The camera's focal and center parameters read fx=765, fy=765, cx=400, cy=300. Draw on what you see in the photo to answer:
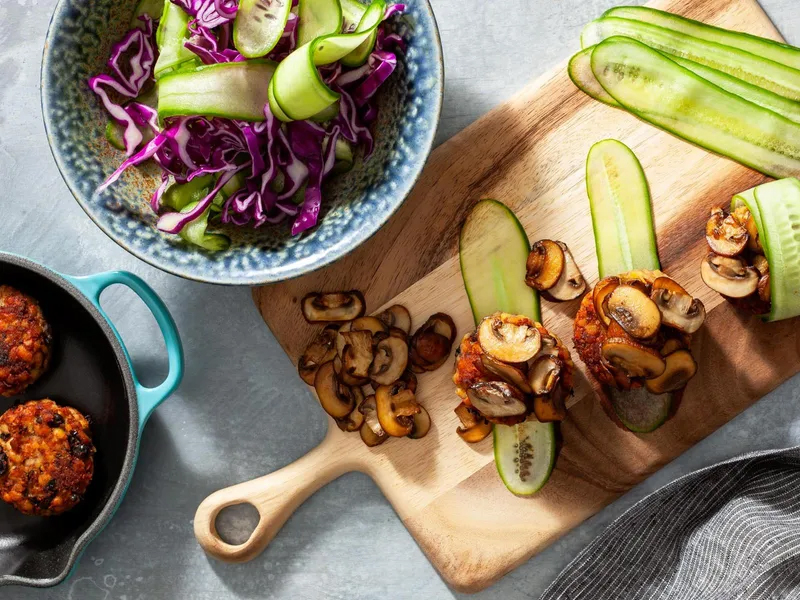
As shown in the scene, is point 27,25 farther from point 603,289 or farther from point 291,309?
point 603,289

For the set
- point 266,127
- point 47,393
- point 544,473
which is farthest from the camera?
point 47,393

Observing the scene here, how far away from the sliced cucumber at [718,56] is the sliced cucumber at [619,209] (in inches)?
15.2

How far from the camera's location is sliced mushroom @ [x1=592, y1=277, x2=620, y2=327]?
243 centimetres

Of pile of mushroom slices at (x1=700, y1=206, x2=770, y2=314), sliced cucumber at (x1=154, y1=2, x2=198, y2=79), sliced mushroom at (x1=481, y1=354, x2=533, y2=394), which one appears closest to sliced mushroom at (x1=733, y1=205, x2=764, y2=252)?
pile of mushroom slices at (x1=700, y1=206, x2=770, y2=314)

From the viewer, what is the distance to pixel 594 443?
8.70ft

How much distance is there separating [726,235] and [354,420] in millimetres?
1389

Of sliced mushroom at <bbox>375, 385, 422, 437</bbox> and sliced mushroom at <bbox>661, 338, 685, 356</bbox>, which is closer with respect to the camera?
sliced mushroom at <bbox>661, 338, 685, 356</bbox>

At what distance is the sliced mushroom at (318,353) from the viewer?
8.82 feet

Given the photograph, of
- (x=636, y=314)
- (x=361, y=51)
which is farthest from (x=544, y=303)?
(x=361, y=51)

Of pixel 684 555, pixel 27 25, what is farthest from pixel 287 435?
pixel 27 25

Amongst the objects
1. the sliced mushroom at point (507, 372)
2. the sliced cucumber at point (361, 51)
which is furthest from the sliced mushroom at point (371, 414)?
the sliced cucumber at point (361, 51)

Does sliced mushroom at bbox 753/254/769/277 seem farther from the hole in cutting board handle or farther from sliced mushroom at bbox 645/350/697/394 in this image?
the hole in cutting board handle

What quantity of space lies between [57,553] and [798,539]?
2.66m

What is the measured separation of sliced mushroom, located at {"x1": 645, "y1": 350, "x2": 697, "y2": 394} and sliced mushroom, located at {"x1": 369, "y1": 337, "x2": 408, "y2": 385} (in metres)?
0.81
